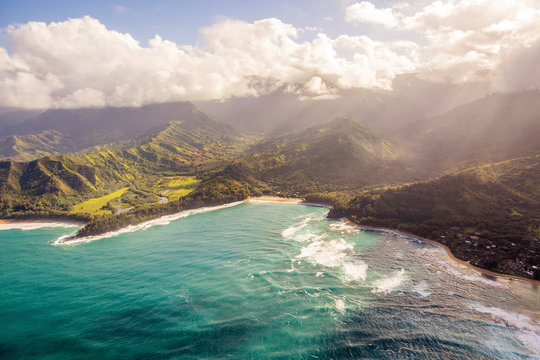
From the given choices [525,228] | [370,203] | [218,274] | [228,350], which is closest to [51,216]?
[218,274]

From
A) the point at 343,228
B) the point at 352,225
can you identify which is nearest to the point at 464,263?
the point at 343,228

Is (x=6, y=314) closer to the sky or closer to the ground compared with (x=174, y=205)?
closer to the ground

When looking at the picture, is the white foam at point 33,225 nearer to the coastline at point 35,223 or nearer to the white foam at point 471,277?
the coastline at point 35,223

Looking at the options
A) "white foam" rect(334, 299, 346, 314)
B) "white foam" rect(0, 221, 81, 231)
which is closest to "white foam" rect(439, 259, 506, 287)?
"white foam" rect(334, 299, 346, 314)

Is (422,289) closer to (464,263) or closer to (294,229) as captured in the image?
(464,263)

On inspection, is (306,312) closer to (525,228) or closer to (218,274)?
(218,274)

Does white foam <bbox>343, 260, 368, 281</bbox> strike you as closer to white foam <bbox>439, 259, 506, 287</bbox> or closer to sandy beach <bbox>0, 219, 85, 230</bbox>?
white foam <bbox>439, 259, 506, 287</bbox>
